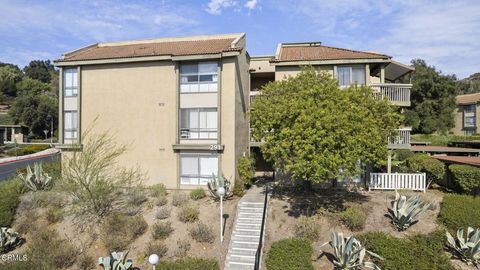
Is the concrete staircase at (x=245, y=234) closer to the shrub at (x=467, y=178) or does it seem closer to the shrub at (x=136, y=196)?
the shrub at (x=136, y=196)

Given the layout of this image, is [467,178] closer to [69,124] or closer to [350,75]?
[350,75]

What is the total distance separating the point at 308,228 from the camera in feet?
49.7

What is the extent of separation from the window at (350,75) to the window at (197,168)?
10.4 meters

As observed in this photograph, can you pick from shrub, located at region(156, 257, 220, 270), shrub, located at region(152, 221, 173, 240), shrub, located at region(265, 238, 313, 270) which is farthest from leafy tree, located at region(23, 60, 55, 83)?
shrub, located at region(265, 238, 313, 270)

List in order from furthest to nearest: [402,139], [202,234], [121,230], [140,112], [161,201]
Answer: [140,112], [402,139], [161,201], [121,230], [202,234]

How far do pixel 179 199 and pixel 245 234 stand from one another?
5.23 metres

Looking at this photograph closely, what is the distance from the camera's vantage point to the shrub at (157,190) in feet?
65.5

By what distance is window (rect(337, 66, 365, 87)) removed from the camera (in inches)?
837

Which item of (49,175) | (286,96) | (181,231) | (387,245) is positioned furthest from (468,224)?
(49,175)

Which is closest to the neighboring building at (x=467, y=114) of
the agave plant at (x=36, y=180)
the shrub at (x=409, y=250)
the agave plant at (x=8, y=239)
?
the shrub at (x=409, y=250)

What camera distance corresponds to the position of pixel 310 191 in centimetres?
1936

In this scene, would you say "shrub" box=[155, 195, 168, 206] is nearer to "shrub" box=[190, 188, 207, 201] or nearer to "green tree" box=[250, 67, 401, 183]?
"shrub" box=[190, 188, 207, 201]

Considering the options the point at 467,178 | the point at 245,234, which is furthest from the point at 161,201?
the point at 467,178

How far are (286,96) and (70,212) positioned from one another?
46.5 ft
